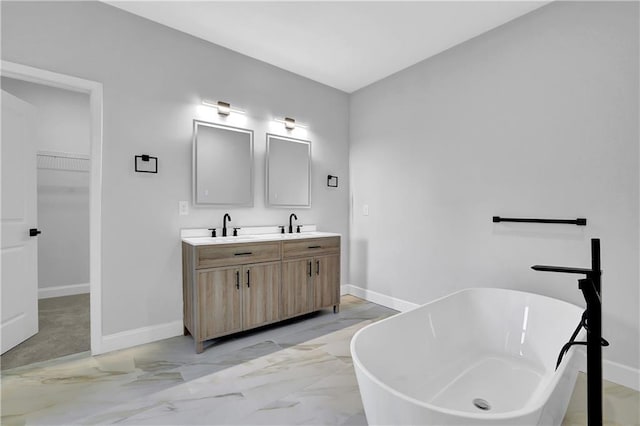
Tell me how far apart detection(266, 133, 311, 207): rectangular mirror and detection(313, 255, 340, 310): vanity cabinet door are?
75cm

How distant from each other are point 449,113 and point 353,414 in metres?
2.64

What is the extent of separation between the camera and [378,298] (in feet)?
12.0

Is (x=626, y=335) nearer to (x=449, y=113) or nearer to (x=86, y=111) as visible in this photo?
(x=449, y=113)

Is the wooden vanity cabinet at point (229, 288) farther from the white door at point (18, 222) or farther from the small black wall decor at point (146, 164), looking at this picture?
the white door at point (18, 222)

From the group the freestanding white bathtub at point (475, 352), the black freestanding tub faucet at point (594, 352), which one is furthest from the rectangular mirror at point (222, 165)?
the black freestanding tub faucet at point (594, 352)

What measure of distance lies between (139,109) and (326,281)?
233cm

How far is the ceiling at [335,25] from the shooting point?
238cm

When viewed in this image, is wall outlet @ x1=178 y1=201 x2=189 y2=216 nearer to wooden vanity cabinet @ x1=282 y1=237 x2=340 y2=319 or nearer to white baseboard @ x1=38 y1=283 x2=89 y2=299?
wooden vanity cabinet @ x1=282 y1=237 x2=340 y2=319

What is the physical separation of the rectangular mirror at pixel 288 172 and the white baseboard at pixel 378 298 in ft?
4.11

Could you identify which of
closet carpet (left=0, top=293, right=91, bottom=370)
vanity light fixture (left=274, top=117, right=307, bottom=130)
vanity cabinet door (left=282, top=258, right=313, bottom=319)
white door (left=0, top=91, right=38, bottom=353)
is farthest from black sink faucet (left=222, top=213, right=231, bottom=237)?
white door (left=0, top=91, right=38, bottom=353)

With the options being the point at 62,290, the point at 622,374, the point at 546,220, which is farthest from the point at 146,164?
the point at 622,374

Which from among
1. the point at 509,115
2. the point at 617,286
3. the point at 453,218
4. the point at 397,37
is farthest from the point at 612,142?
the point at 397,37

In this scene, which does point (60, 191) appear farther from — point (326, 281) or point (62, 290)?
point (326, 281)

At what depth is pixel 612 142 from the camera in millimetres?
2041
